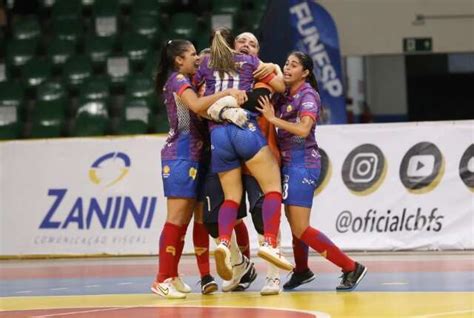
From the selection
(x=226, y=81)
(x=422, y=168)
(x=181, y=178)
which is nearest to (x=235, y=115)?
(x=226, y=81)

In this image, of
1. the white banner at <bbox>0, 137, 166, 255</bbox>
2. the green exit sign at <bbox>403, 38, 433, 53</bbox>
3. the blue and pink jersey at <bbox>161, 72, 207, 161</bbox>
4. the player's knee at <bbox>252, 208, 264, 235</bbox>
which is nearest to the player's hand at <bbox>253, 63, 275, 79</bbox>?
the blue and pink jersey at <bbox>161, 72, 207, 161</bbox>

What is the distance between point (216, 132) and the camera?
28.2ft

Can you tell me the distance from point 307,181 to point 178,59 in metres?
1.37

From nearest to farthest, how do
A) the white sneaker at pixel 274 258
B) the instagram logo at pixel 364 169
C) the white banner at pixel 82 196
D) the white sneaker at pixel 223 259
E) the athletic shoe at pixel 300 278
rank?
the white sneaker at pixel 223 259 → the white sneaker at pixel 274 258 → the athletic shoe at pixel 300 278 → the instagram logo at pixel 364 169 → the white banner at pixel 82 196

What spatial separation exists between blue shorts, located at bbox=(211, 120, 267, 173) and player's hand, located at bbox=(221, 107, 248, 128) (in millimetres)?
48

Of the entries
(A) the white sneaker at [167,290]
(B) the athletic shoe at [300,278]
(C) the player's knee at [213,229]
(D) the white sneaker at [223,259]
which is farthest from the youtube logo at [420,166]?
(D) the white sneaker at [223,259]

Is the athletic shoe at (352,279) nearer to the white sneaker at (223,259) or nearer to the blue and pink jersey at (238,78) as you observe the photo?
the white sneaker at (223,259)

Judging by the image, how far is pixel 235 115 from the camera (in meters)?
8.45

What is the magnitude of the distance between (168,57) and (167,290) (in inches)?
70.3

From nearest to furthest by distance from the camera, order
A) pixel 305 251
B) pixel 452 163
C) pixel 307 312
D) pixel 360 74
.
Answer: pixel 307 312 < pixel 305 251 < pixel 452 163 < pixel 360 74

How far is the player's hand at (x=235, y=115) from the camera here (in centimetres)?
846

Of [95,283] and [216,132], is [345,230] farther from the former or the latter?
[216,132]

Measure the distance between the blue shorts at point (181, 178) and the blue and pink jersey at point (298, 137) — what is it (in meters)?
0.69

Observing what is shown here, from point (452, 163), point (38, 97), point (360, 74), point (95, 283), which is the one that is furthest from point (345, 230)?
point (360, 74)
